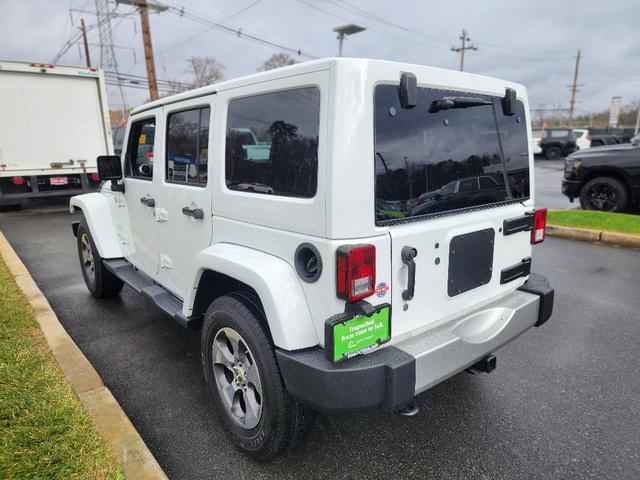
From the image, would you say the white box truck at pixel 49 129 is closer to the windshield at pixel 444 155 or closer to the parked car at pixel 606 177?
the windshield at pixel 444 155

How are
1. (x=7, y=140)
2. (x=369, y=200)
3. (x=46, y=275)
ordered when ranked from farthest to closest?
(x=7, y=140)
(x=46, y=275)
(x=369, y=200)

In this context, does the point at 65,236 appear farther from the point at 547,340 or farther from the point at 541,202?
the point at 541,202

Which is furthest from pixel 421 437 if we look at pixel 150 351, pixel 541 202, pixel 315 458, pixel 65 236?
pixel 541 202

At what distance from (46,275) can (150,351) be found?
9.95ft

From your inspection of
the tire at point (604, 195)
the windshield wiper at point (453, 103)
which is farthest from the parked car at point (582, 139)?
the windshield wiper at point (453, 103)

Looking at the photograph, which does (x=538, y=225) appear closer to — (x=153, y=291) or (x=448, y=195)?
(x=448, y=195)

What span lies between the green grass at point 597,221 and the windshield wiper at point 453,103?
19.7 ft

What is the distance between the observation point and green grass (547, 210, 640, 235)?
7.25 m

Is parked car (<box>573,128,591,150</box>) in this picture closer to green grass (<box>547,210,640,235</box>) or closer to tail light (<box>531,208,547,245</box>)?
green grass (<box>547,210,640,235</box>)

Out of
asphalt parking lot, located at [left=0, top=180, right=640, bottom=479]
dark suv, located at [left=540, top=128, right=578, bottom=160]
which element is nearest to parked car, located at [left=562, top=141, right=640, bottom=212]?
asphalt parking lot, located at [left=0, top=180, right=640, bottom=479]

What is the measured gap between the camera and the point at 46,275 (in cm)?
581

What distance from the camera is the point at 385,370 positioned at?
78.5 inches

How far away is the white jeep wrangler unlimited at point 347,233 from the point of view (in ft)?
6.43

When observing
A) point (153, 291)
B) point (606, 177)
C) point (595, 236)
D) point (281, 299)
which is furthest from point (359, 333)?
point (606, 177)
